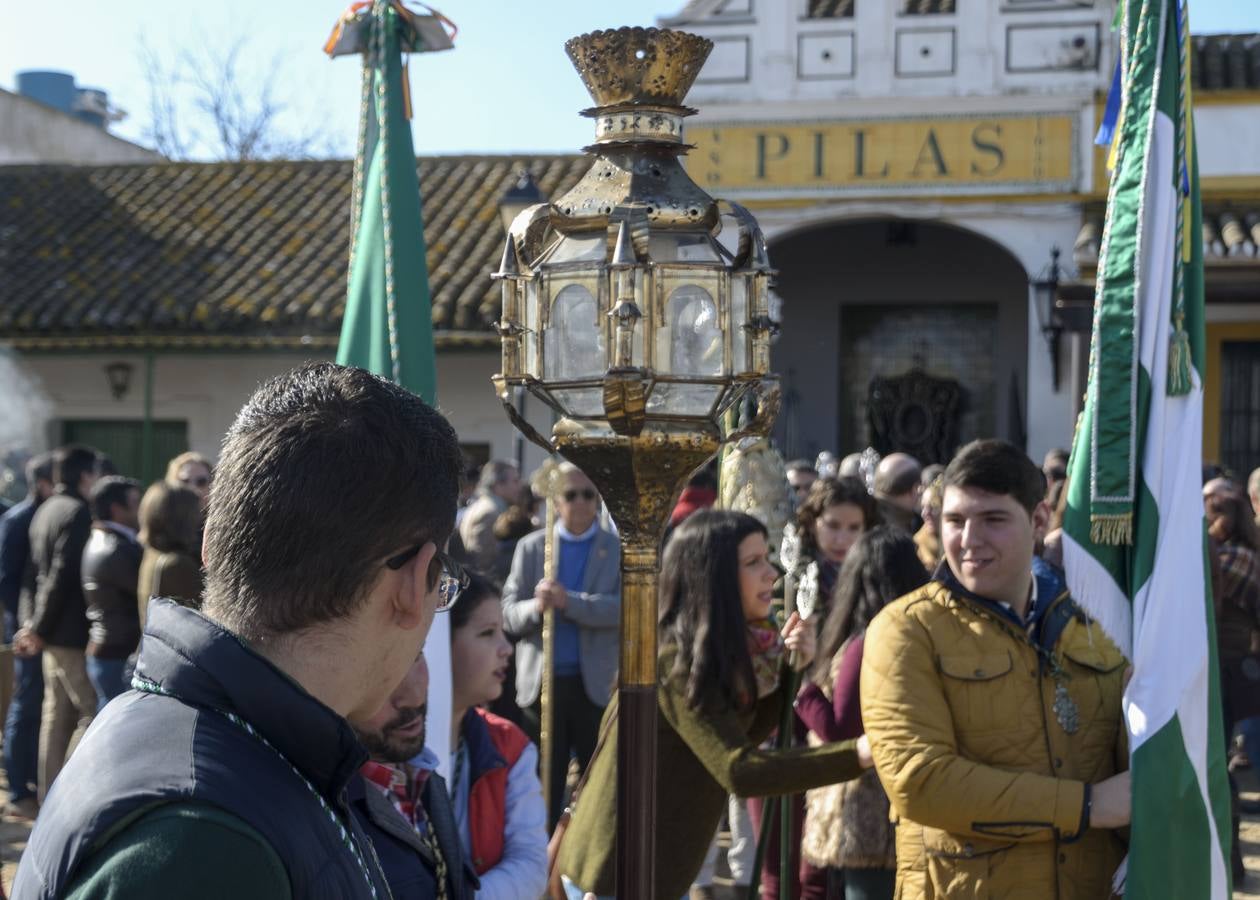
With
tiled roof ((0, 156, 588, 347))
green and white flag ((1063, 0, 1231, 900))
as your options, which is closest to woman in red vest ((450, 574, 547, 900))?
green and white flag ((1063, 0, 1231, 900))

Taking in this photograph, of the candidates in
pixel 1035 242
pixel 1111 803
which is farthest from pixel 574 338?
pixel 1035 242

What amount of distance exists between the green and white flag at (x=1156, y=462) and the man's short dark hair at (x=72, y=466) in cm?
593

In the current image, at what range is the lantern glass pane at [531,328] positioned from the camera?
112 inches

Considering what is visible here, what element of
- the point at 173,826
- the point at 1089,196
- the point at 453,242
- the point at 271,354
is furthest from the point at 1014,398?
the point at 173,826

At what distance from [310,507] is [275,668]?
16cm

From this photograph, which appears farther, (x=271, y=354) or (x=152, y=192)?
(x=152, y=192)

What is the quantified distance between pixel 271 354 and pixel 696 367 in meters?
14.3

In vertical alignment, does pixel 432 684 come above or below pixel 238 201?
below

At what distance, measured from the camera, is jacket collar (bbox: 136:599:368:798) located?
4.85 feet

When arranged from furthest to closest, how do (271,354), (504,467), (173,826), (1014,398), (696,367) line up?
(271,354)
(1014,398)
(504,467)
(696,367)
(173,826)

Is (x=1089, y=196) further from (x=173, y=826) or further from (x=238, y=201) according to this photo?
(x=173, y=826)

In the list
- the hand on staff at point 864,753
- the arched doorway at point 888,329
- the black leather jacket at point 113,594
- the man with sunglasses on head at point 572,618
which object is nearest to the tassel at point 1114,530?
the hand on staff at point 864,753

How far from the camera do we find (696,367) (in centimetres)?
277

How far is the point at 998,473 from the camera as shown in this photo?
3623 millimetres
